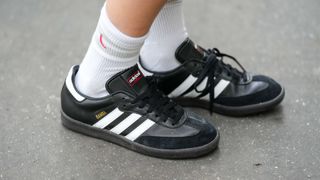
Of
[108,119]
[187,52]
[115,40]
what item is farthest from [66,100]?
[187,52]

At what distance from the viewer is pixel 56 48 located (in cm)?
186

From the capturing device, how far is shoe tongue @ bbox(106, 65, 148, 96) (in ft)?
4.33

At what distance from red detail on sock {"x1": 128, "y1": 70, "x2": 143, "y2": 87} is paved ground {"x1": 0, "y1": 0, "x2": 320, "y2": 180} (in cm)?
17

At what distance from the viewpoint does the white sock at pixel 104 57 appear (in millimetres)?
1253

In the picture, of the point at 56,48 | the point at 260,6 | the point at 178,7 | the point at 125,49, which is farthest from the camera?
the point at 260,6

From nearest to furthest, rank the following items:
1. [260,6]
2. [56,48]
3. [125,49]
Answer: [125,49] → [56,48] → [260,6]

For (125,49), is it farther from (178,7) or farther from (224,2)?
(224,2)

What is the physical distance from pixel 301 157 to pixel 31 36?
1.05 m

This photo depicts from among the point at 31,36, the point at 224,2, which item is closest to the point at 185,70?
the point at 31,36

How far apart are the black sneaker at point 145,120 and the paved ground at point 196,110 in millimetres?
34

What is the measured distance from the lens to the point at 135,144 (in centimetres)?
134

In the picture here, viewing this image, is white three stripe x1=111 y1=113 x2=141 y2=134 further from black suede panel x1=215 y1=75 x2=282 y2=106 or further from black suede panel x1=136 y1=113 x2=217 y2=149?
black suede panel x1=215 y1=75 x2=282 y2=106

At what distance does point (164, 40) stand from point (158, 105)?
0.65ft

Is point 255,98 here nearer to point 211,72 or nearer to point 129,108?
point 211,72
